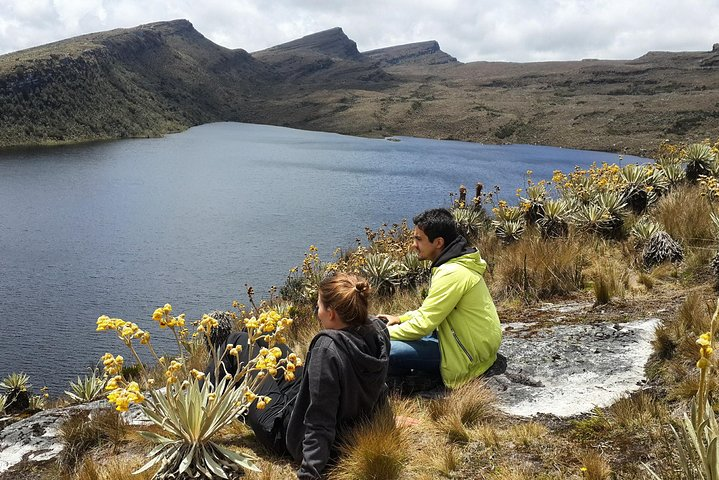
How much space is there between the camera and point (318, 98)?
116375mm

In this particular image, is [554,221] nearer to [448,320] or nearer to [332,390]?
[448,320]

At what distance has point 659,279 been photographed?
6.21 metres

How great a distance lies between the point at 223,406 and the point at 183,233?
54.3ft

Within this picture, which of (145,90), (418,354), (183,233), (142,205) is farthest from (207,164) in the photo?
(145,90)

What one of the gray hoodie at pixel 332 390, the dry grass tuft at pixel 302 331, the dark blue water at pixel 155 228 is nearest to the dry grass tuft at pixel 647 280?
the dry grass tuft at pixel 302 331

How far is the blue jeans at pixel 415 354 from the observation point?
389cm

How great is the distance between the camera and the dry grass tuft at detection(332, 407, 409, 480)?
2740mm

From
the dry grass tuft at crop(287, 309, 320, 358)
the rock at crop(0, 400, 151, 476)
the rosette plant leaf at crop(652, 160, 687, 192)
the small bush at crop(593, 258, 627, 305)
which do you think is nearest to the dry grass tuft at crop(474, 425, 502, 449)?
the rock at crop(0, 400, 151, 476)

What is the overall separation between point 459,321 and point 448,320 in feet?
0.25

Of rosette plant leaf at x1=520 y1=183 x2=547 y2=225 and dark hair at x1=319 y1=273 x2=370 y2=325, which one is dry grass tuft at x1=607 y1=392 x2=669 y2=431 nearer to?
dark hair at x1=319 y1=273 x2=370 y2=325

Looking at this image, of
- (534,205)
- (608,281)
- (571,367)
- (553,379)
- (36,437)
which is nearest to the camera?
(36,437)

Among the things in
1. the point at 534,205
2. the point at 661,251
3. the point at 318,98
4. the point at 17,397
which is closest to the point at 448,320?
the point at 661,251

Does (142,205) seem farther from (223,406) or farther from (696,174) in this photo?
(223,406)

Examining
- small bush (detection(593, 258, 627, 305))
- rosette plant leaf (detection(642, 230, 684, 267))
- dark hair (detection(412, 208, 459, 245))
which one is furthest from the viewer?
rosette plant leaf (detection(642, 230, 684, 267))
